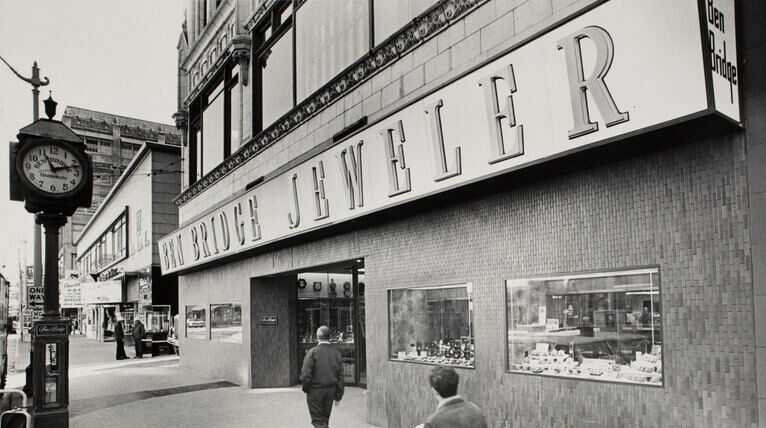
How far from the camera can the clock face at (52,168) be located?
334 inches

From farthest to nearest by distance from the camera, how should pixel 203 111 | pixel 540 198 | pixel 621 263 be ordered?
pixel 203 111
pixel 540 198
pixel 621 263

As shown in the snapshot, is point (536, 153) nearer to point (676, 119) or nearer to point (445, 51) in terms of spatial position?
point (676, 119)

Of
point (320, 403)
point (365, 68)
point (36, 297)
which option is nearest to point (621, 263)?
point (320, 403)

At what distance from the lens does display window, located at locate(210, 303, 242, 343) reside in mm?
A: 15430

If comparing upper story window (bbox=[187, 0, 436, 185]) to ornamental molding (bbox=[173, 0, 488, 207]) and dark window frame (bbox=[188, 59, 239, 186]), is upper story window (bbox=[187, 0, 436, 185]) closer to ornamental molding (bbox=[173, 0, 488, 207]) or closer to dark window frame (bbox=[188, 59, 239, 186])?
dark window frame (bbox=[188, 59, 239, 186])

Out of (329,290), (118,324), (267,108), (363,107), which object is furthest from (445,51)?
(118,324)

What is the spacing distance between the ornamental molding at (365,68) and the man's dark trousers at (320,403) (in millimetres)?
4476

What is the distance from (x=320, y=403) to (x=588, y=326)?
11.7 feet

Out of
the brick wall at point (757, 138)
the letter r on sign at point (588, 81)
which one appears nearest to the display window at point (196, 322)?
the letter r on sign at point (588, 81)

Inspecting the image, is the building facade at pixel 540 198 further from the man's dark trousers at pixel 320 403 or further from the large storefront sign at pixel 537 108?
the man's dark trousers at pixel 320 403

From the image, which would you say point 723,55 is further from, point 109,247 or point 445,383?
point 109,247

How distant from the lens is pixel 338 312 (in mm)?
14523

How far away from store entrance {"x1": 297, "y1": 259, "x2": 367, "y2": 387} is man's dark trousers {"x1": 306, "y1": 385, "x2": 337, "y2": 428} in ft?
18.6

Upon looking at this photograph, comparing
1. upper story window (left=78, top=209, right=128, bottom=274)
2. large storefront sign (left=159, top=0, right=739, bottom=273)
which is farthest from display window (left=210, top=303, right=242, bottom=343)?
upper story window (left=78, top=209, right=128, bottom=274)
